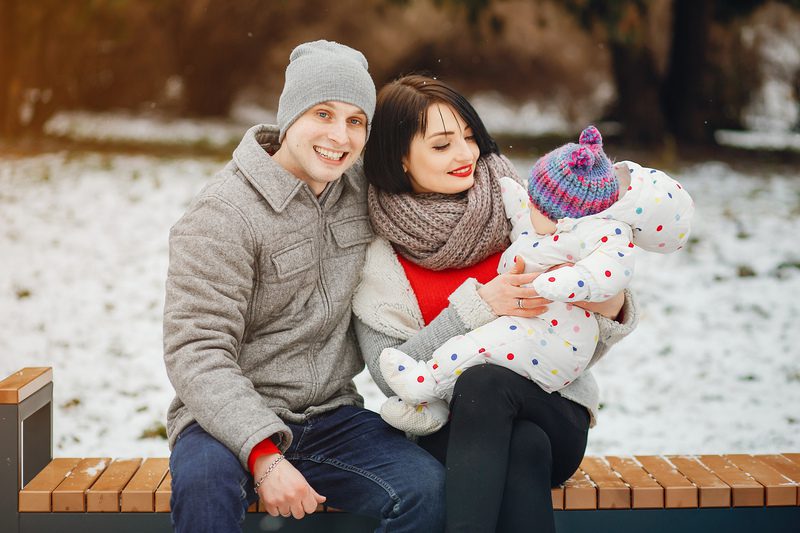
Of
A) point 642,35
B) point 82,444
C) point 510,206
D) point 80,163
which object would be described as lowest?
point 82,444

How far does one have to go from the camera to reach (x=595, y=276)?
2.06 m

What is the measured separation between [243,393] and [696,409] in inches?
107

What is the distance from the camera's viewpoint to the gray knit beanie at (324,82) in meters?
2.25

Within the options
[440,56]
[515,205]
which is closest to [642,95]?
[440,56]

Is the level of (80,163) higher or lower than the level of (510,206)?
lower

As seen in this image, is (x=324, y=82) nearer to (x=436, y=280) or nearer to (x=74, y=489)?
(x=436, y=280)

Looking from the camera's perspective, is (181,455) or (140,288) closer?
(181,455)

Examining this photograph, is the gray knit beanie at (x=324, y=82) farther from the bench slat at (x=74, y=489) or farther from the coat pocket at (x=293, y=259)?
the bench slat at (x=74, y=489)

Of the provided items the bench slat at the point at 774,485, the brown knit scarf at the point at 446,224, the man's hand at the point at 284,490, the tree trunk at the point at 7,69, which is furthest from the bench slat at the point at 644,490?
the tree trunk at the point at 7,69

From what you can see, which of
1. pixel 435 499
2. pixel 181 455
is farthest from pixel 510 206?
pixel 181 455

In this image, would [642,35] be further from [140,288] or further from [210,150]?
[140,288]

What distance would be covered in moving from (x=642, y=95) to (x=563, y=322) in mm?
6858

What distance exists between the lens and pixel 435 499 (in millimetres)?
2088

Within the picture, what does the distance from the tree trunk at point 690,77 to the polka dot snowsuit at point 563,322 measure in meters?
6.66
